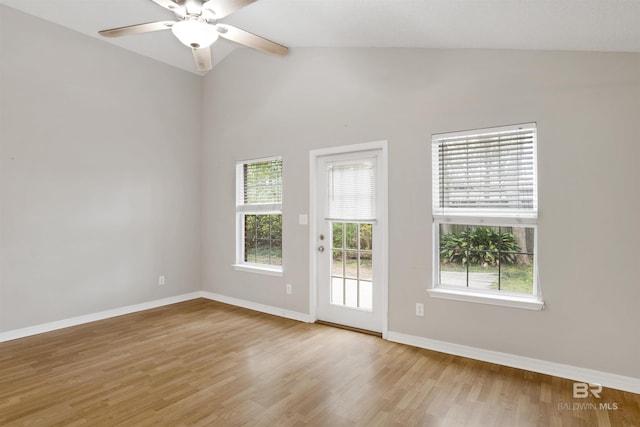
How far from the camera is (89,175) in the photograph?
4203mm

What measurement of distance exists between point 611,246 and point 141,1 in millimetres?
4800

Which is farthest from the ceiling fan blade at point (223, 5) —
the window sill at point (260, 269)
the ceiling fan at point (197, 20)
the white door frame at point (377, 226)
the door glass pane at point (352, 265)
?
the window sill at point (260, 269)

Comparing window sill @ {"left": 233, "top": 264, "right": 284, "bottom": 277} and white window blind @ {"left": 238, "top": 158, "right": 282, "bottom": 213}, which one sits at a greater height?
white window blind @ {"left": 238, "top": 158, "right": 282, "bottom": 213}

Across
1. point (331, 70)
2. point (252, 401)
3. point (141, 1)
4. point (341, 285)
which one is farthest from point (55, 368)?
point (331, 70)

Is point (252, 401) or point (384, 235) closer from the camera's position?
point (252, 401)

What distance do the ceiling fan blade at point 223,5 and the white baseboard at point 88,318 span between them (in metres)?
3.78

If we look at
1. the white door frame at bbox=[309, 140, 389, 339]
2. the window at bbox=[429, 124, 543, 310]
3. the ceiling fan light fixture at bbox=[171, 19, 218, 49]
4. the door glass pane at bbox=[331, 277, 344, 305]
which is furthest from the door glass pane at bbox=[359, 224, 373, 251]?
the ceiling fan light fixture at bbox=[171, 19, 218, 49]

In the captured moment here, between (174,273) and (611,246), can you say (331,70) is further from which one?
(174,273)

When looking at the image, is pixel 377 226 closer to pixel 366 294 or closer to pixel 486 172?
pixel 366 294

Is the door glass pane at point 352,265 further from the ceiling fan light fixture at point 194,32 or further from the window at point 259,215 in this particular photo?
the ceiling fan light fixture at point 194,32

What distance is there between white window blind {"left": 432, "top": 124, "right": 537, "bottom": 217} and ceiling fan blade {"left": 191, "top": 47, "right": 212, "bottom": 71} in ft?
7.02

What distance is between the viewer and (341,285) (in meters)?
4.02

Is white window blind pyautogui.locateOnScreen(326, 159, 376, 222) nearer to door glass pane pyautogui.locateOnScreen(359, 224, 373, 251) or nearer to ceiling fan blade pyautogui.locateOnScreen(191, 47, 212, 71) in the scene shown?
door glass pane pyautogui.locateOnScreen(359, 224, 373, 251)

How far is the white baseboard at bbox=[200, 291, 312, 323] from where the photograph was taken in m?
4.22
